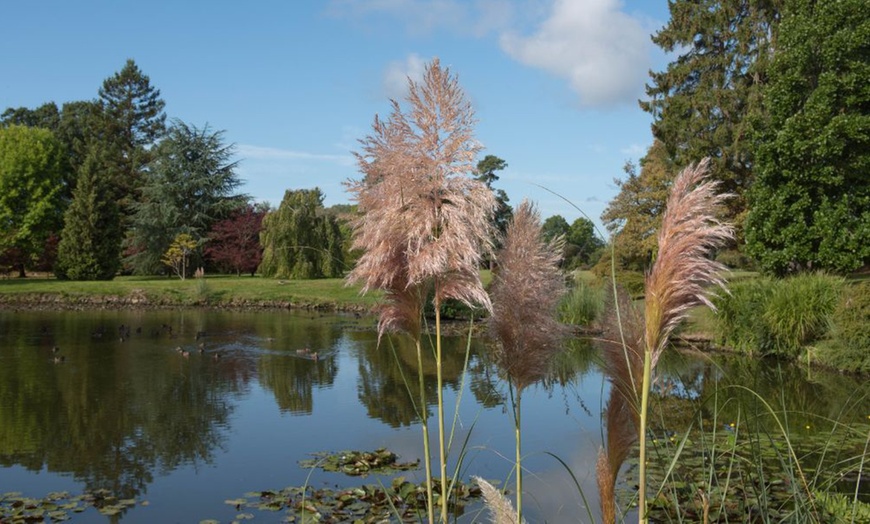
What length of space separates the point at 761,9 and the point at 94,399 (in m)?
25.2

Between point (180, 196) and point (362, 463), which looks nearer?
point (362, 463)

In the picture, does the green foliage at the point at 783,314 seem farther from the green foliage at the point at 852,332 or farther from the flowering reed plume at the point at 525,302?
the flowering reed plume at the point at 525,302

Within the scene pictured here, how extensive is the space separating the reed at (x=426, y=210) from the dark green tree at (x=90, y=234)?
36.1 metres

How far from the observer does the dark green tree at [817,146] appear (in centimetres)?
1872

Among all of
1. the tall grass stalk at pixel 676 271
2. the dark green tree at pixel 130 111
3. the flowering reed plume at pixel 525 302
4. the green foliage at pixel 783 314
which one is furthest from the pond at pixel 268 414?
the dark green tree at pixel 130 111

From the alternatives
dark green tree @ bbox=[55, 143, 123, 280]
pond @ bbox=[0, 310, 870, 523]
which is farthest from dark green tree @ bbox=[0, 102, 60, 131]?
pond @ bbox=[0, 310, 870, 523]

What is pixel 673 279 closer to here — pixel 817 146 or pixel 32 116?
pixel 817 146

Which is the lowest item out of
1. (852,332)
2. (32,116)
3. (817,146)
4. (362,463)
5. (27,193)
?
(362,463)

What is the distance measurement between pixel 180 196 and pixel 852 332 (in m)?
35.0

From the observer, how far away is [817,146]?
18922mm

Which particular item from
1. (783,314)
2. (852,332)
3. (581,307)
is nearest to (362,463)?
(852,332)

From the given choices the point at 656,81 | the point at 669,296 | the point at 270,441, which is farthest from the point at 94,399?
the point at 656,81

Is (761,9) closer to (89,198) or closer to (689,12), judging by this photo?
(689,12)

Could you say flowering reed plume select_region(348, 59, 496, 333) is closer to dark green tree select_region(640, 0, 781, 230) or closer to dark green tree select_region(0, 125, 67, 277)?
dark green tree select_region(640, 0, 781, 230)
